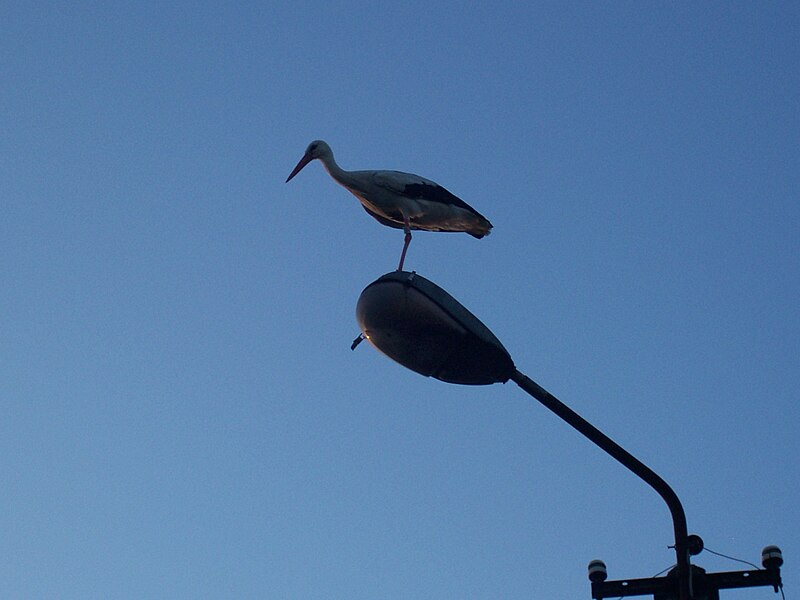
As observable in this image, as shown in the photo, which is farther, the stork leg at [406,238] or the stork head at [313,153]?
the stork head at [313,153]

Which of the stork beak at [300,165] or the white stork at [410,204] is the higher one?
the stork beak at [300,165]

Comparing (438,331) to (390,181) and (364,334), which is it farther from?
(390,181)

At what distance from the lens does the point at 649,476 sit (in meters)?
4.44

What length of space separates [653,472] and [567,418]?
1.29 feet

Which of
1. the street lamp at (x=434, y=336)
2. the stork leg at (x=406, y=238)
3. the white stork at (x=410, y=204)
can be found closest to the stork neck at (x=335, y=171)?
the white stork at (x=410, y=204)

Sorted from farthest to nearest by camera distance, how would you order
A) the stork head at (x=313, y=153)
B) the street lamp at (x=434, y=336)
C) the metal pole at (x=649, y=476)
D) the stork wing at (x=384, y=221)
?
the stork head at (x=313, y=153), the stork wing at (x=384, y=221), the street lamp at (x=434, y=336), the metal pole at (x=649, y=476)

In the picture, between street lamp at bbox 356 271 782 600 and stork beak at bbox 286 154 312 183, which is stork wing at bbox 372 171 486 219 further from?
street lamp at bbox 356 271 782 600

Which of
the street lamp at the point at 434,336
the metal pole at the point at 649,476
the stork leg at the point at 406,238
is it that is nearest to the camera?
the metal pole at the point at 649,476

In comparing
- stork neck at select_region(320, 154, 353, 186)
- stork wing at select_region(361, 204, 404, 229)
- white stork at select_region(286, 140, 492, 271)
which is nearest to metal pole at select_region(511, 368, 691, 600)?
white stork at select_region(286, 140, 492, 271)

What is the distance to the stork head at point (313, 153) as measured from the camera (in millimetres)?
11141

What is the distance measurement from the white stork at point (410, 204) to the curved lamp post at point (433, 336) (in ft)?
13.6

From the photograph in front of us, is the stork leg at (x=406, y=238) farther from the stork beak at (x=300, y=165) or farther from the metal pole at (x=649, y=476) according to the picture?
→ the metal pole at (x=649, y=476)

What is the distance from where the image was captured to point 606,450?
451cm

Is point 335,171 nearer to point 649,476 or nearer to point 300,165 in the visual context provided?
point 300,165
